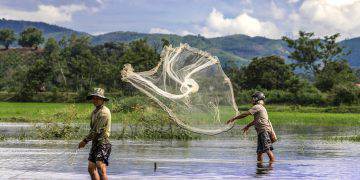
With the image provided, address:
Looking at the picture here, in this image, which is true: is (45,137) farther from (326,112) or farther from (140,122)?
(326,112)

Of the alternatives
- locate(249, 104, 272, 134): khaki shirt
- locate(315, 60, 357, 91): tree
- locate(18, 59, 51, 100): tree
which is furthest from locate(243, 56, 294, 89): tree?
locate(249, 104, 272, 134): khaki shirt

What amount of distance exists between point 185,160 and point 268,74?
75995 mm

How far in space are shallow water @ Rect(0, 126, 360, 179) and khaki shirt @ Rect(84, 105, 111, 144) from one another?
278 centimetres

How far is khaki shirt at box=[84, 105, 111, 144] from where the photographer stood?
13.7 meters

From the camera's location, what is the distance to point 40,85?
9931cm

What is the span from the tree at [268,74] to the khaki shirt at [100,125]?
266 feet

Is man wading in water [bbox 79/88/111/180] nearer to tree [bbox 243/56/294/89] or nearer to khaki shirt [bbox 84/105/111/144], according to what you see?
khaki shirt [bbox 84/105/111/144]

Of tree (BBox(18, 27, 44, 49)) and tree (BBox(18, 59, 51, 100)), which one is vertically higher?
tree (BBox(18, 27, 44, 49))

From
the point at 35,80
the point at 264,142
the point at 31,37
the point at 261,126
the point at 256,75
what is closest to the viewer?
the point at 264,142

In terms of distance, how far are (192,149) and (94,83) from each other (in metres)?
75.8

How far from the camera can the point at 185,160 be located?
20859 millimetres

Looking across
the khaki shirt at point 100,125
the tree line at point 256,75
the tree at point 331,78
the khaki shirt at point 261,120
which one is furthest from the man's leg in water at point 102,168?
the tree at point 331,78

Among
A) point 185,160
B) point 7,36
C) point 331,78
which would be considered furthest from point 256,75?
point 7,36

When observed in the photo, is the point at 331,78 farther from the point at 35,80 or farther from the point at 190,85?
the point at 190,85
